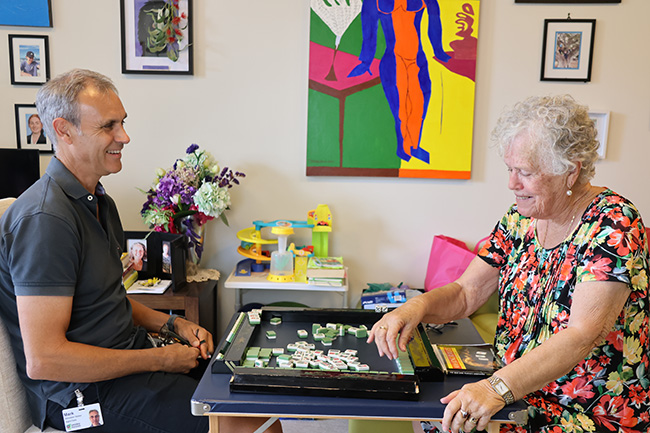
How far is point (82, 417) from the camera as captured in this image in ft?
5.12

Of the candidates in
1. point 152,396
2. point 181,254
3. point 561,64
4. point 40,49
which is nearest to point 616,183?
point 561,64

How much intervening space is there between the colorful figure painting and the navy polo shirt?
4.92 ft

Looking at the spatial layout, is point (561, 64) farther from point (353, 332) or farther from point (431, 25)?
point (353, 332)

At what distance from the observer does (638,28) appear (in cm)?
289

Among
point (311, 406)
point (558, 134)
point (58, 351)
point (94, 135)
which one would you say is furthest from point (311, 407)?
point (94, 135)

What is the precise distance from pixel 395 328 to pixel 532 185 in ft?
1.89

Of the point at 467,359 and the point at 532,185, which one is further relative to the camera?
the point at 532,185

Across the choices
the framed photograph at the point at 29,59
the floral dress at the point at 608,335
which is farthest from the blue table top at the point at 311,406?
the framed photograph at the point at 29,59

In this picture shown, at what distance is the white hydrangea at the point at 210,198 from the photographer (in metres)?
2.60

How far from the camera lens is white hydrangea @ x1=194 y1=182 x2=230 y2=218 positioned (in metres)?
2.60

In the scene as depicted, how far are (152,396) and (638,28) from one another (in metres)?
3.01

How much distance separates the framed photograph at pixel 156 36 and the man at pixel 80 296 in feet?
3.99

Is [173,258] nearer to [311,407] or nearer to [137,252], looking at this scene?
[137,252]

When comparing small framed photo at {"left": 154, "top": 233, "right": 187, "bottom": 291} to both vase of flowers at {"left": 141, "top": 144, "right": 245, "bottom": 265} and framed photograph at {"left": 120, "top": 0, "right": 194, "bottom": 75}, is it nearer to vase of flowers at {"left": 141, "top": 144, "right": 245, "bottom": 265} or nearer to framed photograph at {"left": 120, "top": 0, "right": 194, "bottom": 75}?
vase of flowers at {"left": 141, "top": 144, "right": 245, "bottom": 265}
